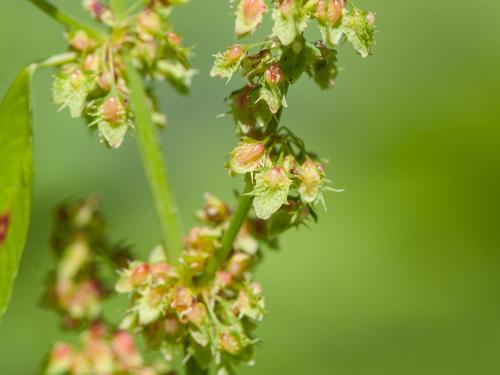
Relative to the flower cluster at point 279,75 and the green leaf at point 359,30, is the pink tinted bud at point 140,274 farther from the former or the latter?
the green leaf at point 359,30

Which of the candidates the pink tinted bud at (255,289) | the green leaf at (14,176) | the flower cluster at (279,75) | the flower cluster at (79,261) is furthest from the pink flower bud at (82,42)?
the pink tinted bud at (255,289)

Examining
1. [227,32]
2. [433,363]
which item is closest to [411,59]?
[227,32]

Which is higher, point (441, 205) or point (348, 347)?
point (441, 205)

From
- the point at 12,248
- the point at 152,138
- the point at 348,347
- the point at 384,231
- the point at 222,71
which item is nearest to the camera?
the point at 222,71

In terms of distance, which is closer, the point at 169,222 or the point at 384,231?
the point at 169,222

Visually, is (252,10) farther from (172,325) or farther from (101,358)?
(101,358)

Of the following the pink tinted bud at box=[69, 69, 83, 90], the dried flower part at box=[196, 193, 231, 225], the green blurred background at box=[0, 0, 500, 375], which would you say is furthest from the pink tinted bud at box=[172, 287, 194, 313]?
the green blurred background at box=[0, 0, 500, 375]

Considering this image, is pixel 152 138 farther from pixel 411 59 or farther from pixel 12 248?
pixel 411 59
